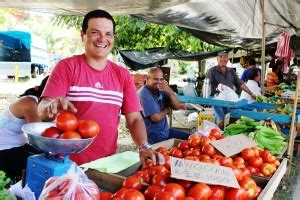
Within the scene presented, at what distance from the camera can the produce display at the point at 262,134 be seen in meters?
3.47

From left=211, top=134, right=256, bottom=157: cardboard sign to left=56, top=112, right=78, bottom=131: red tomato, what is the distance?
1.27 m

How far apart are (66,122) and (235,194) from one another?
88 cm

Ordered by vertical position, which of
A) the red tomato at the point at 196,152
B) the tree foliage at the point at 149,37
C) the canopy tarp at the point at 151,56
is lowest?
the red tomato at the point at 196,152

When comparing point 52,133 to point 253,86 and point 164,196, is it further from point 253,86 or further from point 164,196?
point 253,86

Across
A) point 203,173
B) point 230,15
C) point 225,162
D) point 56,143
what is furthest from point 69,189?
point 230,15

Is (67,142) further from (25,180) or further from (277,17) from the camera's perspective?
(277,17)

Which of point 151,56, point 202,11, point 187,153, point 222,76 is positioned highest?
point 202,11

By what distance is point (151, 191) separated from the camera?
159 cm

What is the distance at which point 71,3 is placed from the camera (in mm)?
4883

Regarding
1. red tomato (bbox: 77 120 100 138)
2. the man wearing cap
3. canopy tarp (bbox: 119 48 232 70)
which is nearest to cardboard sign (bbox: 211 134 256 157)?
red tomato (bbox: 77 120 100 138)

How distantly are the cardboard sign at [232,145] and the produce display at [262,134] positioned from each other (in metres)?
0.72

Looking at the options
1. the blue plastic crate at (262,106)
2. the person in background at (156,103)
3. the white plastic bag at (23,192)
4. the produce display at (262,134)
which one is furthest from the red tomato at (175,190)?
the blue plastic crate at (262,106)

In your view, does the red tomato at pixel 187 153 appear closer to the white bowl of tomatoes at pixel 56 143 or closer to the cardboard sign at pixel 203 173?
the cardboard sign at pixel 203 173

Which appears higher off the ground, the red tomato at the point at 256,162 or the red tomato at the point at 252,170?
the red tomato at the point at 256,162
